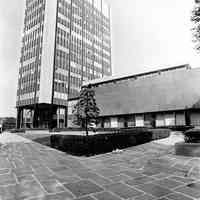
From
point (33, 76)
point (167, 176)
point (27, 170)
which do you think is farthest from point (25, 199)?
point (33, 76)

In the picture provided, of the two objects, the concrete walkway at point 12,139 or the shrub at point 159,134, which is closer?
the shrub at point 159,134

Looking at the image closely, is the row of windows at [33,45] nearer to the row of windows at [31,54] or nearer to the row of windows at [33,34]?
the row of windows at [31,54]

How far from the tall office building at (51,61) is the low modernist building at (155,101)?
18093 millimetres

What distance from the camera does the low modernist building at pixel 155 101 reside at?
26.5 meters

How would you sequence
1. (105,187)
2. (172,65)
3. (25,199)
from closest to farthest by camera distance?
(25,199), (105,187), (172,65)

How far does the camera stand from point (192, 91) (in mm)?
26750

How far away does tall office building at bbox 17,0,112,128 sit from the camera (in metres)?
51.4

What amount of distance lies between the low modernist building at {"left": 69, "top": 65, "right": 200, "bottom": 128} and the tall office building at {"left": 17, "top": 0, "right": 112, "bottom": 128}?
59.4 ft

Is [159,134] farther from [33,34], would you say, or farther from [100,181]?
[33,34]

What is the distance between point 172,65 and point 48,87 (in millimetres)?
34955

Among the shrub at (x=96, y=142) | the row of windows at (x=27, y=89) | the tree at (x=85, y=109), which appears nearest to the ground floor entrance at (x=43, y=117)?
the row of windows at (x=27, y=89)

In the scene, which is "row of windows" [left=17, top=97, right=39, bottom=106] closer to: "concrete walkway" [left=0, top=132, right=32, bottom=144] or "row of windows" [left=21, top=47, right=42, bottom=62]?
"row of windows" [left=21, top=47, right=42, bottom=62]

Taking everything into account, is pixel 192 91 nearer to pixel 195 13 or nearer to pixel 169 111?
pixel 169 111

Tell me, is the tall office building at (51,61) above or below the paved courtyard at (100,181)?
above
